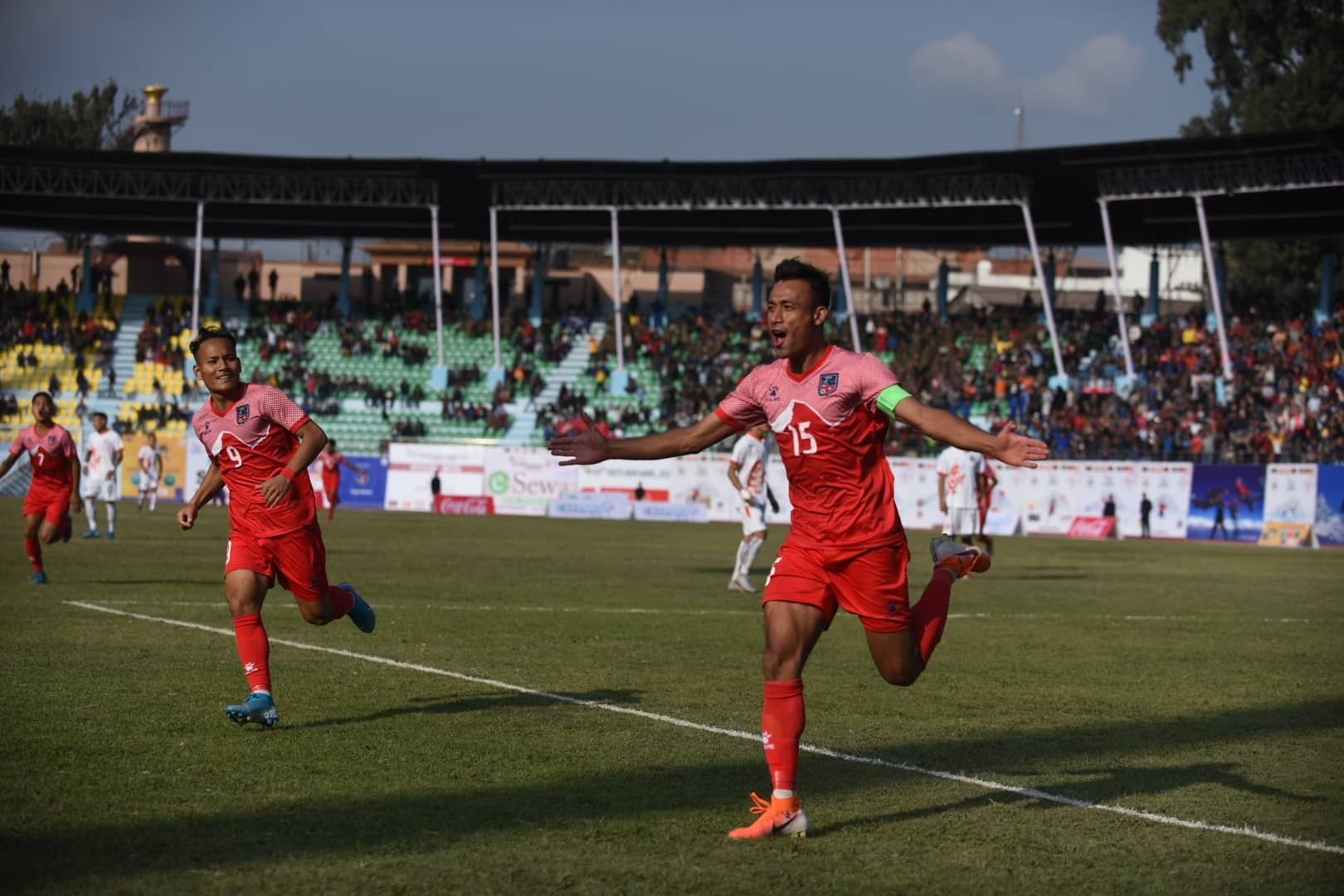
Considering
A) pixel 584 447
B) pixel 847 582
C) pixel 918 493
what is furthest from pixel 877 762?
pixel 918 493

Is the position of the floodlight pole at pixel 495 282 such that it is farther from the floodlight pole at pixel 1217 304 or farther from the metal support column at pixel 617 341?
the floodlight pole at pixel 1217 304

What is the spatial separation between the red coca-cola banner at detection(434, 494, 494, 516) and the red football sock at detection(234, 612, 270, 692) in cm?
4009

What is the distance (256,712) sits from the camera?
9195mm

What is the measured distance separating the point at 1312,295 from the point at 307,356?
47504mm

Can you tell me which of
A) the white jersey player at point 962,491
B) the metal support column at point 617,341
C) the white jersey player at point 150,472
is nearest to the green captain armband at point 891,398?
the white jersey player at point 962,491

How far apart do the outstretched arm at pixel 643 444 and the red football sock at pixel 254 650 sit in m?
3.04

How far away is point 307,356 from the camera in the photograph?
206 ft

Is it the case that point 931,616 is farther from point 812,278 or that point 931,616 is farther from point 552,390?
point 552,390

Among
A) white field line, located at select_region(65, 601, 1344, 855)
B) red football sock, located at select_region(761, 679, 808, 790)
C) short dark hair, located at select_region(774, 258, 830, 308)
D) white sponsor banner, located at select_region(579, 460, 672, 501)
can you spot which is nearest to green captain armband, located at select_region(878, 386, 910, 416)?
short dark hair, located at select_region(774, 258, 830, 308)

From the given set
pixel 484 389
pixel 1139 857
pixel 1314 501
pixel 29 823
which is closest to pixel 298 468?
pixel 29 823

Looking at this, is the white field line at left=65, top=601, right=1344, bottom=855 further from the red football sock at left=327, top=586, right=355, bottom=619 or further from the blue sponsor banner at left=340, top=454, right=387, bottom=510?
the blue sponsor banner at left=340, top=454, right=387, bottom=510

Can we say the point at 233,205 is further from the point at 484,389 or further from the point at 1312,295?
the point at 1312,295

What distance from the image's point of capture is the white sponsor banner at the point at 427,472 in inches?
1971

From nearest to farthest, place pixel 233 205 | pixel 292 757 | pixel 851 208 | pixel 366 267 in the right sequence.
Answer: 1. pixel 292 757
2. pixel 851 208
3. pixel 233 205
4. pixel 366 267
